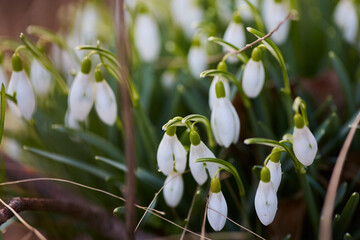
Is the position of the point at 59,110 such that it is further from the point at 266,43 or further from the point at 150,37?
the point at 266,43

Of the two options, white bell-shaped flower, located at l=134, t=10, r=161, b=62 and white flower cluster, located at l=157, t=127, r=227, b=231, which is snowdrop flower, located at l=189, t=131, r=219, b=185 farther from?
white bell-shaped flower, located at l=134, t=10, r=161, b=62

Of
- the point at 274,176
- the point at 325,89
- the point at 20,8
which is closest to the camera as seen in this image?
the point at 274,176

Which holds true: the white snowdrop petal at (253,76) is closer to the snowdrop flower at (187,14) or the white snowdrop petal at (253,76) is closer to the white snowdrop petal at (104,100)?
the white snowdrop petal at (104,100)

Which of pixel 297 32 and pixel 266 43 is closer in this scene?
pixel 266 43

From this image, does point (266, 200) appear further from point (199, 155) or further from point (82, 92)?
point (82, 92)

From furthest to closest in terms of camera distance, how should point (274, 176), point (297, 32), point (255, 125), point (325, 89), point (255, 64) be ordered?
point (297, 32) < point (325, 89) < point (255, 125) < point (255, 64) < point (274, 176)

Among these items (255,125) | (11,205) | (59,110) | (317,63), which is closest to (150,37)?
(59,110)

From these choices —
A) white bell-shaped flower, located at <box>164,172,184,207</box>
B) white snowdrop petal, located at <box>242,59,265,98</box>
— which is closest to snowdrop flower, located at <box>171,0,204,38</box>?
white snowdrop petal, located at <box>242,59,265,98</box>

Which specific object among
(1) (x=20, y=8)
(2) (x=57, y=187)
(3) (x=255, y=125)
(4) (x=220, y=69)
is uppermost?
(1) (x=20, y=8)
